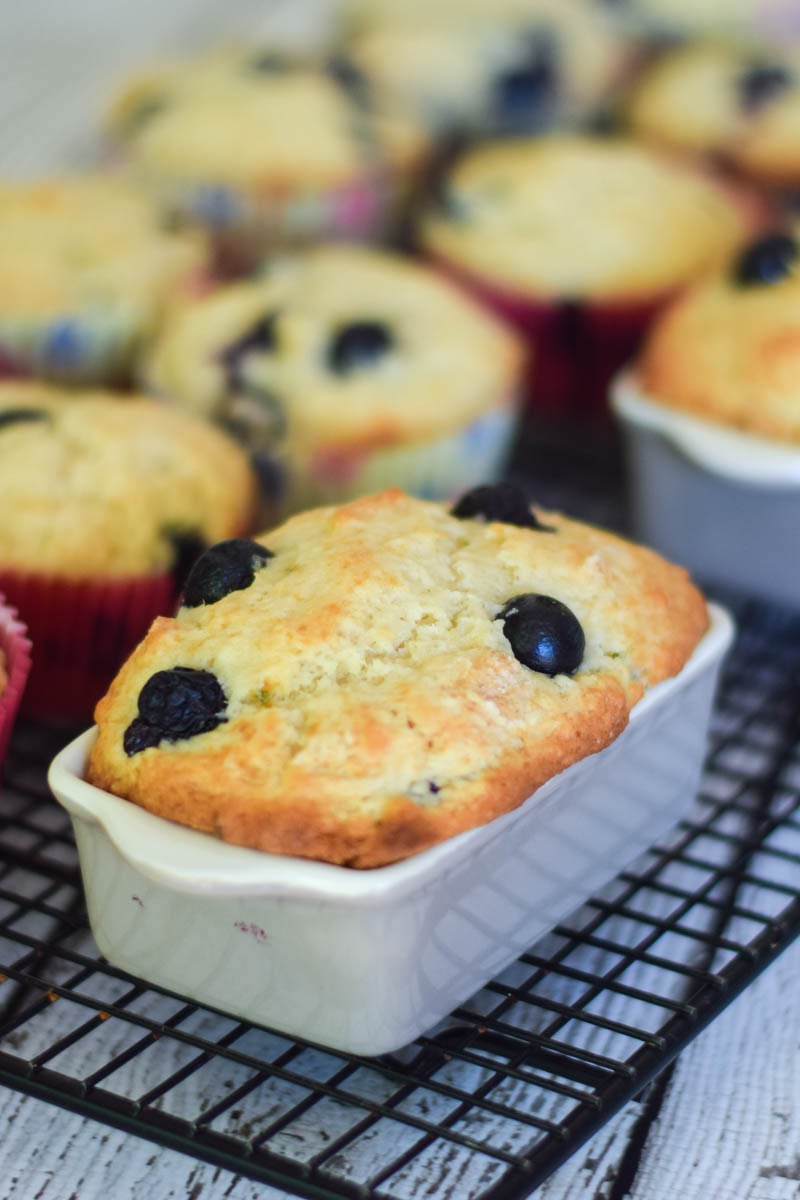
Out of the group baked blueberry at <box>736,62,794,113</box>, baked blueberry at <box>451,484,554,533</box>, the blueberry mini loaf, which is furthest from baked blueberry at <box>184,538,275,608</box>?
baked blueberry at <box>736,62,794,113</box>

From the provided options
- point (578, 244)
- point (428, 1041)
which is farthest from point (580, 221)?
point (428, 1041)

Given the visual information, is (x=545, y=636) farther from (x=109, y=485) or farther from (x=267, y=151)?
(x=267, y=151)

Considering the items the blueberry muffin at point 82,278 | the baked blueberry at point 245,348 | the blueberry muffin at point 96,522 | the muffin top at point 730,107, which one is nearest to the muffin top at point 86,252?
the blueberry muffin at point 82,278

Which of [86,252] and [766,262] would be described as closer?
[766,262]

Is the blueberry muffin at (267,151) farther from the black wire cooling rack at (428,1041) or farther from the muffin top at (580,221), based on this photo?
the black wire cooling rack at (428,1041)

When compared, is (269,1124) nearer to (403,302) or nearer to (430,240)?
(403,302)
